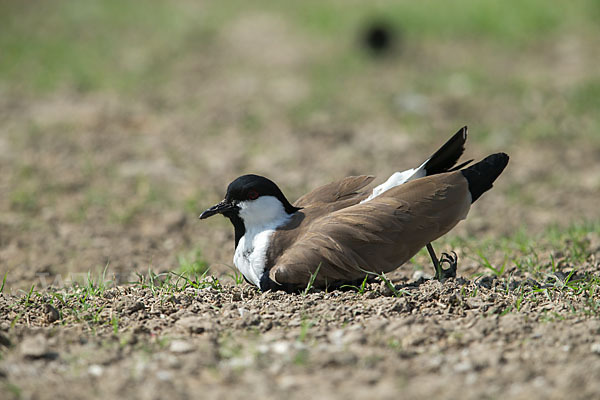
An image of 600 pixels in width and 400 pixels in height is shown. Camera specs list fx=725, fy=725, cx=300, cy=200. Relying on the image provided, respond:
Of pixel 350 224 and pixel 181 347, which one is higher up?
pixel 350 224

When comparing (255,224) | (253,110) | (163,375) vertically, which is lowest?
(163,375)

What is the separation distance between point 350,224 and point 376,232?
0.17 metres

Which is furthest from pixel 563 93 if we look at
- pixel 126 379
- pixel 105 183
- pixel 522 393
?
pixel 126 379

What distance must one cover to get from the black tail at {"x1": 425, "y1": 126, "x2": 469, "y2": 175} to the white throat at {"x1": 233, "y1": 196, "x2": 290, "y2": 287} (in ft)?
3.33

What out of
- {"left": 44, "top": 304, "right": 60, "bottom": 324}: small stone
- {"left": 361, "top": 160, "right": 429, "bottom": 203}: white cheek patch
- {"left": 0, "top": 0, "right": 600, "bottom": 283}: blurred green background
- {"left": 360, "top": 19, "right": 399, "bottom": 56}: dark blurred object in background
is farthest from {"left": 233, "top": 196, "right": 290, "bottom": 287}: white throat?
{"left": 360, "top": 19, "right": 399, "bottom": 56}: dark blurred object in background

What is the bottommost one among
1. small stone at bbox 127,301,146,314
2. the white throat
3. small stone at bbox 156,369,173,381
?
small stone at bbox 156,369,173,381

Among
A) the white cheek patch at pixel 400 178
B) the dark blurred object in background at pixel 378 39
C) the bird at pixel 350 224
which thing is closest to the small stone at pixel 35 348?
the bird at pixel 350 224

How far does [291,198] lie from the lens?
7250 mm

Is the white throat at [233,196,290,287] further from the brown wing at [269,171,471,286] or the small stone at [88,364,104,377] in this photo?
the small stone at [88,364,104,377]

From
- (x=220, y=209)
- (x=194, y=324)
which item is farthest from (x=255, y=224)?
(x=194, y=324)

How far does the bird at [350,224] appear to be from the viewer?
4.36 m

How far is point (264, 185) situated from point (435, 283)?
4.11 ft

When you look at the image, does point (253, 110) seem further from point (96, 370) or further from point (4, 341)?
point (96, 370)

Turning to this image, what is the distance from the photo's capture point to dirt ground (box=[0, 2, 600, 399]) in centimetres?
330
